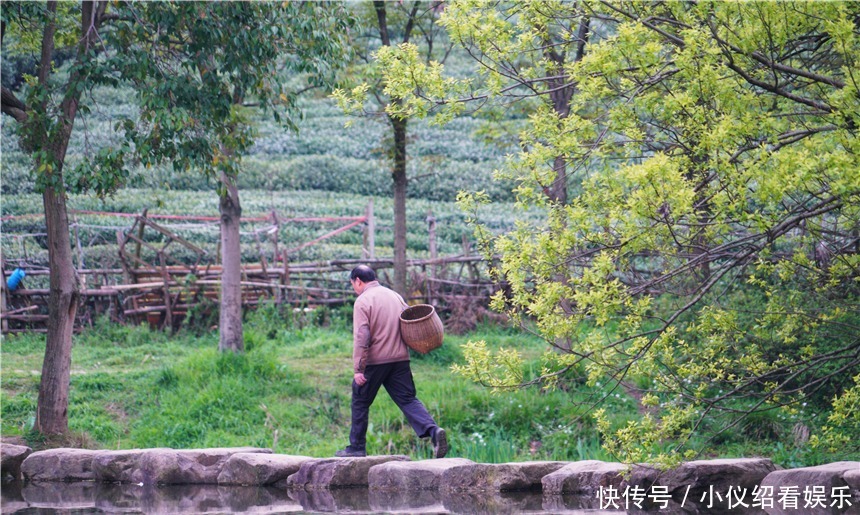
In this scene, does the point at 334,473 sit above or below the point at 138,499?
above

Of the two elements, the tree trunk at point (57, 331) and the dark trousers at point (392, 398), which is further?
the tree trunk at point (57, 331)

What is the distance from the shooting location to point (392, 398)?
8.20 metres

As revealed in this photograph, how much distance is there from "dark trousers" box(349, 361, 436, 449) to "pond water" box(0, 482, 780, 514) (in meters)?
0.67

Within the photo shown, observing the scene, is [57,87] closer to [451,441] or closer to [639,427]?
[451,441]

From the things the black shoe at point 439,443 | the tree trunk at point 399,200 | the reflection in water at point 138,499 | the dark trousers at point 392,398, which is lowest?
the reflection in water at point 138,499

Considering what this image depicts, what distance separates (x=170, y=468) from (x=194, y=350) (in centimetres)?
602

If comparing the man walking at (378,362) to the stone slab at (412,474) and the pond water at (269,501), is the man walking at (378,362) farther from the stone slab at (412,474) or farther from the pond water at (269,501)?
Result: the pond water at (269,501)

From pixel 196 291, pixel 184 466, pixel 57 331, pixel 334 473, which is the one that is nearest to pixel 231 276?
pixel 196 291

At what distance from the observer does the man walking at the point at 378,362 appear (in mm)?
8070

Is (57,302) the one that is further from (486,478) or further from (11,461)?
(486,478)

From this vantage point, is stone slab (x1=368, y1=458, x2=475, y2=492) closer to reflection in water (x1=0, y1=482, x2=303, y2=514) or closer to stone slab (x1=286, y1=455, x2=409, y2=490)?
stone slab (x1=286, y1=455, x2=409, y2=490)

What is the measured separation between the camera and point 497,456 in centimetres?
882

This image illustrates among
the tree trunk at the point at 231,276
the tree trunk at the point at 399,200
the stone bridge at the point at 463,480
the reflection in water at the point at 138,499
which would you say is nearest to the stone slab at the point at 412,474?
the stone bridge at the point at 463,480

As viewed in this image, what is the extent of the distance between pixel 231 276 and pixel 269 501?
5.92 meters
